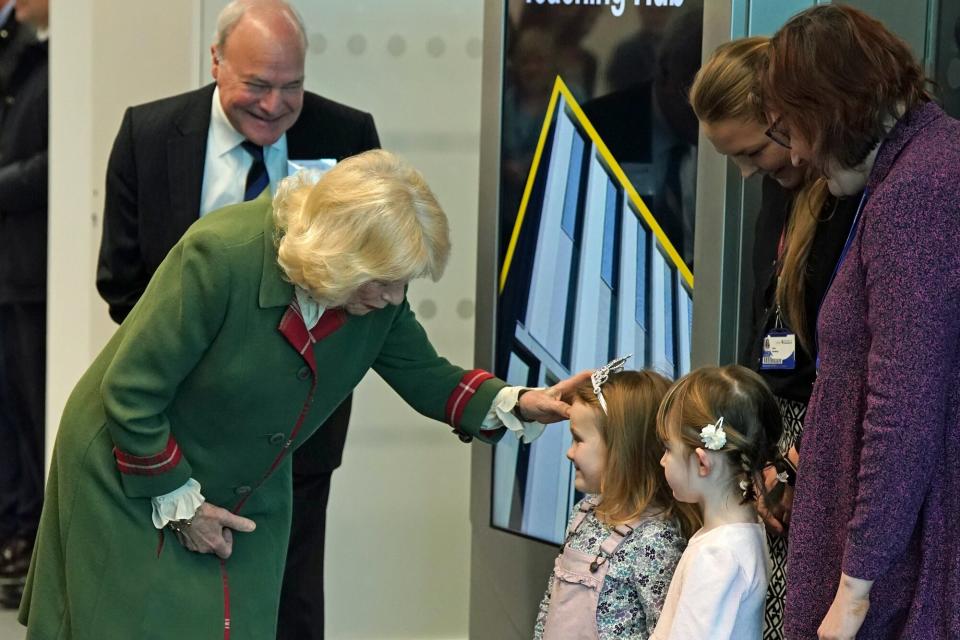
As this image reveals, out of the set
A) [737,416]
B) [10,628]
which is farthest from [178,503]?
[10,628]

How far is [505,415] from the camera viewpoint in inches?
96.3

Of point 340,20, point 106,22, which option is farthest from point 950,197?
point 106,22

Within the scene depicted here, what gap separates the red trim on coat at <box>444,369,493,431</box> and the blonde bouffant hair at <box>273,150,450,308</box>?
390mm

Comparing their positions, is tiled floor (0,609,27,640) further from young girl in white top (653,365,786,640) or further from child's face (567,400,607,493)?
young girl in white top (653,365,786,640)

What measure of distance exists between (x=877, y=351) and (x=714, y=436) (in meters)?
0.51

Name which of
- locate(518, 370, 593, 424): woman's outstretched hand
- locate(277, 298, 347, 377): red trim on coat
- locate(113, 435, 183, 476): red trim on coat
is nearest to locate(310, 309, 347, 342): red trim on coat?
locate(277, 298, 347, 377): red trim on coat

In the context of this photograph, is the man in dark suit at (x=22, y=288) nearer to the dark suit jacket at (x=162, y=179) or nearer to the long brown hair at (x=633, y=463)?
the dark suit jacket at (x=162, y=179)

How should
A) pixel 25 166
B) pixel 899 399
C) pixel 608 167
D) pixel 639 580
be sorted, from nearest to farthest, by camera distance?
pixel 899 399 < pixel 639 580 < pixel 608 167 < pixel 25 166

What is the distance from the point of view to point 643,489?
2408 mm

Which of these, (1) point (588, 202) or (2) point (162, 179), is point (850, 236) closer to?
(1) point (588, 202)

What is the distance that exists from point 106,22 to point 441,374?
6.10ft

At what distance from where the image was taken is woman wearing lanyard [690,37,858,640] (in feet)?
6.68

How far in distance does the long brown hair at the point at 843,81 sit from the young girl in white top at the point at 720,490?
1.73ft

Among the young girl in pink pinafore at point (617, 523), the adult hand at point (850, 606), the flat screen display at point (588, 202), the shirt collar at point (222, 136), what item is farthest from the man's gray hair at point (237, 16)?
the adult hand at point (850, 606)
